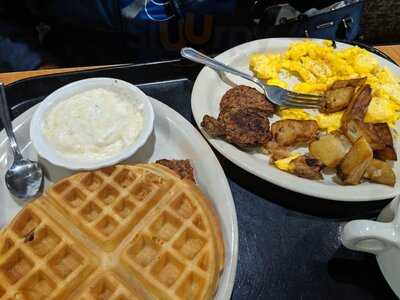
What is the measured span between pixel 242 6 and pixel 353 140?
910 millimetres

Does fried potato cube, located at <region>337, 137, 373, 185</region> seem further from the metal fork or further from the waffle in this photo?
the waffle

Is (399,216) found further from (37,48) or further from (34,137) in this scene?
(37,48)

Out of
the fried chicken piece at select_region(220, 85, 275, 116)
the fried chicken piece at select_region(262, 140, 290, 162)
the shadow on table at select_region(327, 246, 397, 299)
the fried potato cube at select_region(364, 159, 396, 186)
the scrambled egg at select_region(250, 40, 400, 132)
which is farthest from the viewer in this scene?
the scrambled egg at select_region(250, 40, 400, 132)

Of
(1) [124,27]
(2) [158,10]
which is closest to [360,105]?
(2) [158,10]

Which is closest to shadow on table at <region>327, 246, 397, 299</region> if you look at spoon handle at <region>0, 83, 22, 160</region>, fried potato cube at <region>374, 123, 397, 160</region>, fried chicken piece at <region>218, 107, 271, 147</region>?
fried potato cube at <region>374, 123, 397, 160</region>

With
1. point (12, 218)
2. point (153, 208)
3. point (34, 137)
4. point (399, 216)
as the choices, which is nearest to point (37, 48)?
point (34, 137)

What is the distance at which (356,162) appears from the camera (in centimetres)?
138

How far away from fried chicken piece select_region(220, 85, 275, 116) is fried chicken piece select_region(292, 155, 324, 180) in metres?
0.29

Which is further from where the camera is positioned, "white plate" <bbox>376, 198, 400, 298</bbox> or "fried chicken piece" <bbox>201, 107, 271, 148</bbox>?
"fried chicken piece" <bbox>201, 107, 271, 148</bbox>

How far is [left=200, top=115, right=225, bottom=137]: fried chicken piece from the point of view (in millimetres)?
1479

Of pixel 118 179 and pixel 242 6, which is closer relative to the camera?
pixel 118 179

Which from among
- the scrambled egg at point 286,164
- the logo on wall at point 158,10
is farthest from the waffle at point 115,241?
the logo on wall at point 158,10

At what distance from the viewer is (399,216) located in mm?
1075

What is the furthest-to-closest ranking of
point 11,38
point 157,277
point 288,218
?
point 11,38
point 288,218
point 157,277
